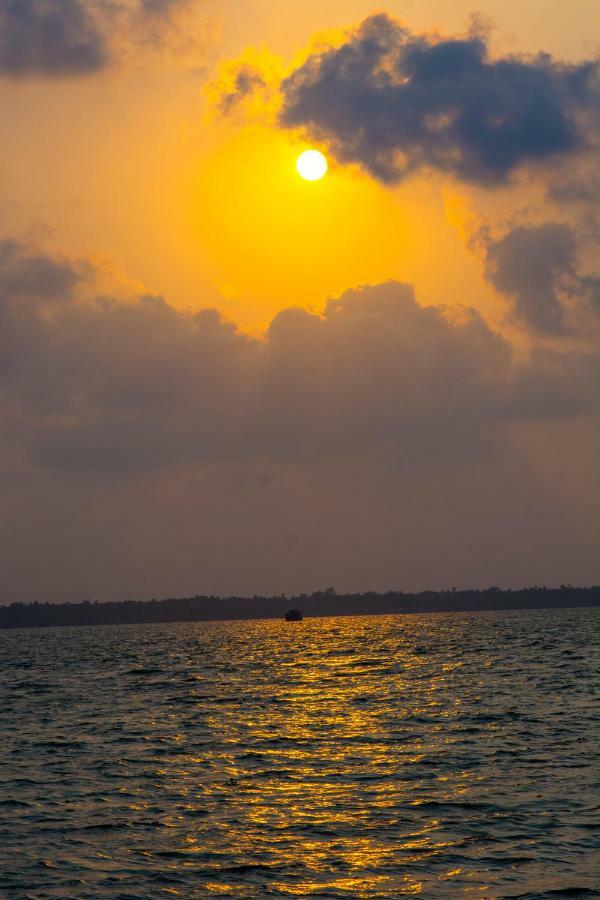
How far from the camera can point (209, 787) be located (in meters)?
37.6

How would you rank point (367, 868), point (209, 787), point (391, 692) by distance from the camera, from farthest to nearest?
point (391, 692) → point (209, 787) → point (367, 868)

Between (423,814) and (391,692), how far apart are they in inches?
1627

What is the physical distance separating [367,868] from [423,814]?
21.0 ft

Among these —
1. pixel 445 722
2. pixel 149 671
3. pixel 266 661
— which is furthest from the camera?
pixel 266 661

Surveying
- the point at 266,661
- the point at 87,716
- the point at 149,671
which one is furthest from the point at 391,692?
the point at 266,661

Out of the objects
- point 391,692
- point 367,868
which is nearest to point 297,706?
point 391,692

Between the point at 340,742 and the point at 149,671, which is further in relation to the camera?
the point at 149,671

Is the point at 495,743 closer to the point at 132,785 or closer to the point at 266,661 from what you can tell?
the point at 132,785

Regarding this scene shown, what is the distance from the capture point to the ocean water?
25.9m

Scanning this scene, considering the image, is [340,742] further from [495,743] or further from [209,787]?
[209,787]

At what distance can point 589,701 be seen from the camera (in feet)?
205

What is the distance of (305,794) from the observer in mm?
35781

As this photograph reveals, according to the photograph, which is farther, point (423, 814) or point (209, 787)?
point (209, 787)

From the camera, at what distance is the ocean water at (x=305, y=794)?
25875 millimetres
